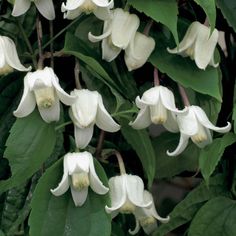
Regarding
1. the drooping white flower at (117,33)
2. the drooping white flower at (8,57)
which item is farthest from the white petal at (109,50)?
the drooping white flower at (8,57)

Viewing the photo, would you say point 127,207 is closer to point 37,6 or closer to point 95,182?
point 95,182

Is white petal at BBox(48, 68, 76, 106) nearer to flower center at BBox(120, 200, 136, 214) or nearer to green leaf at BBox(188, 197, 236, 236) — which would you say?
flower center at BBox(120, 200, 136, 214)

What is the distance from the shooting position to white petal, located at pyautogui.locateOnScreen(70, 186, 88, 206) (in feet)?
3.25

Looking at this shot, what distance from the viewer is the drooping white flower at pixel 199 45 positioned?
101 cm

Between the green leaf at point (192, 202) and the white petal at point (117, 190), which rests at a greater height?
the white petal at point (117, 190)

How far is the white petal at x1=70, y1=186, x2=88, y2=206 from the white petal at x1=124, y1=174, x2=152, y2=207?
57 millimetres

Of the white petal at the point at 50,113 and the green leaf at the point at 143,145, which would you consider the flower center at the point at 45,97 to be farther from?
the green leaf at the point at 143,145

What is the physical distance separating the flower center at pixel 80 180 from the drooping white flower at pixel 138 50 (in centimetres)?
15

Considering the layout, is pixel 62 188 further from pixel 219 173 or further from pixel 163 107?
pixel 219 173

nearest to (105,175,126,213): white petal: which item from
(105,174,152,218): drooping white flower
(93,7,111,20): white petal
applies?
(105,174,152,218): drooping white flower

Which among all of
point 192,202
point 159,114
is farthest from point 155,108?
Result: point 192,202

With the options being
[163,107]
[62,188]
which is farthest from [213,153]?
[62,188]

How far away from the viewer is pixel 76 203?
100 centimetres

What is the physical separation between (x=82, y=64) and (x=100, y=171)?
0.14m
